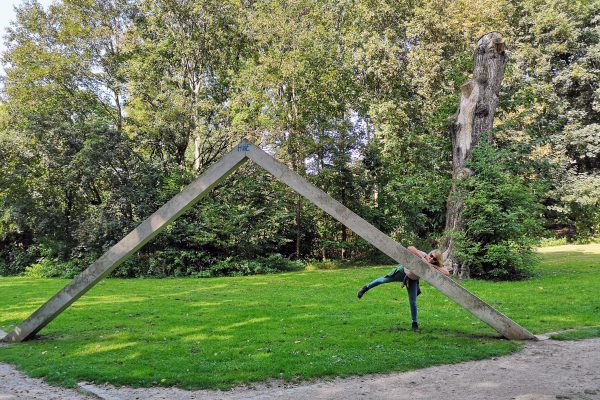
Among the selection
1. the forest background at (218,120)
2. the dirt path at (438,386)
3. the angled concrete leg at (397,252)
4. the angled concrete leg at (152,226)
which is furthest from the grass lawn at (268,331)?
the forest background at (218,120)

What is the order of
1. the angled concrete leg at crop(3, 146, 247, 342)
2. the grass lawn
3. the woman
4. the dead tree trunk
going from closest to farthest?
1. the grass lawn
2. the angled concrete leg at crop(3, 146, 247, 342)
3. the woman
4. the dead tree trunk

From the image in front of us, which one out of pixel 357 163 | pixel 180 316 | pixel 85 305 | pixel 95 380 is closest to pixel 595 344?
pixel 95 380

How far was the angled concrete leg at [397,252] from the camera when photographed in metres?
7.46

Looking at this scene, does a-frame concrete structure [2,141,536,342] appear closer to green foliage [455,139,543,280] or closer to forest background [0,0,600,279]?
green foliage [455,139,543,280]

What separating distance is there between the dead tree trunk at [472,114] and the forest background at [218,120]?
5581mm

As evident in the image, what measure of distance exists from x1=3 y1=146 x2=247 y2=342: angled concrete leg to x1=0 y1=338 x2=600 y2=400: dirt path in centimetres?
172

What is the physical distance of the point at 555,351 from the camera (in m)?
7.26

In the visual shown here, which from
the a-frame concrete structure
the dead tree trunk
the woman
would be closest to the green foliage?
the dead tree trunk

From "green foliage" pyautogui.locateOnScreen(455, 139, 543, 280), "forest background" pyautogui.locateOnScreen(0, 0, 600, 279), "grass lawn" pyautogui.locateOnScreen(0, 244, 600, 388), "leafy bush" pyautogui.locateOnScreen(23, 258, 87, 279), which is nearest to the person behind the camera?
"grass lawn" pyautogui.locateOnScreen(0, 244, 600, 388)

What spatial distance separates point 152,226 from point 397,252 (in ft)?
A: 13.3

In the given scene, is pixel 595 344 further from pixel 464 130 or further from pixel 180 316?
pixel 464 130

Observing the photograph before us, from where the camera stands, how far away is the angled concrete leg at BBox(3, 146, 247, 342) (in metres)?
7.98

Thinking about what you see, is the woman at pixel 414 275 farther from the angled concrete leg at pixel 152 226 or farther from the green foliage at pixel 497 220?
the green foliage at pixel 497 220

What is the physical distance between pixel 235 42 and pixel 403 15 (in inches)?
426
